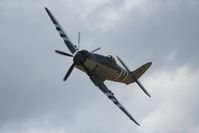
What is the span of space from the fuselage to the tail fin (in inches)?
181

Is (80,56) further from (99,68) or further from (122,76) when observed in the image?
(122,76)

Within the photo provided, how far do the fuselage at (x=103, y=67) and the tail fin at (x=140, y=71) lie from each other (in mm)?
4586

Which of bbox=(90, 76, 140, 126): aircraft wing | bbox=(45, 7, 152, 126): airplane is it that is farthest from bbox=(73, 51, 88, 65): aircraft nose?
bbox=(90, 76, 140, 126): aircraft wing

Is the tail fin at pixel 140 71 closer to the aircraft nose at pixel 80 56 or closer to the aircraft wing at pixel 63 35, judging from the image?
the aircraft wing at pixel 63 35

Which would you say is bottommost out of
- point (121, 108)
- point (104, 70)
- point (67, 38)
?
point (121, 108)

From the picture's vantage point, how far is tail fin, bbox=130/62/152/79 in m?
121

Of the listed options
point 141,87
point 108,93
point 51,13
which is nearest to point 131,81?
point 141,87

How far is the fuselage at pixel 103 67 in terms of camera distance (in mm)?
110250

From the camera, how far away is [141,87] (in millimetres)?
118500

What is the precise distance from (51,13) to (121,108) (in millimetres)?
24971

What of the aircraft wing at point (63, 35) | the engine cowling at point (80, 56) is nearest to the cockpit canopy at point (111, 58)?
the engine cowling at point (80, 56)

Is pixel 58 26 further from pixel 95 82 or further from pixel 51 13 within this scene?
pixel 95 82

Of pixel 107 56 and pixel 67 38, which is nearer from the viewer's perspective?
pixel 107 56

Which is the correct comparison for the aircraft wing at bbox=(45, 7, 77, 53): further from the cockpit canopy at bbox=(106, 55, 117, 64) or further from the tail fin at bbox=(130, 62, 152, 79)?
the tail fin at bbox=(130, 62, 152, 79)
